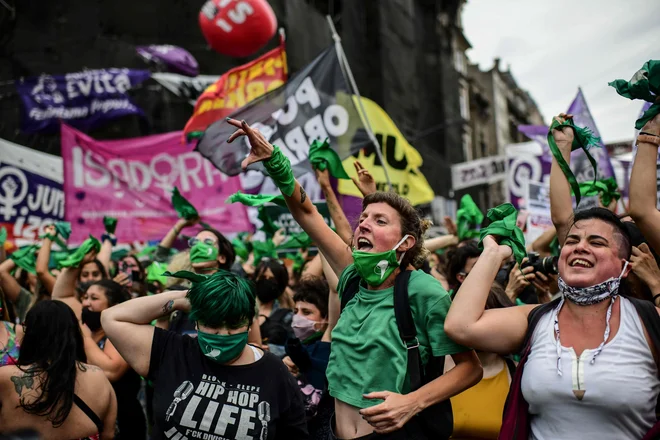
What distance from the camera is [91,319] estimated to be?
4312 mm

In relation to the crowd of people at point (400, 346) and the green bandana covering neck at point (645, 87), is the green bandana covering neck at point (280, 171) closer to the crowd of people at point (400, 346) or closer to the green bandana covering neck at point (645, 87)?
the crowd of people at point (400, 346)

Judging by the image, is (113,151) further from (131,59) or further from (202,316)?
(202,316)

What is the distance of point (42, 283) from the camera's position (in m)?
5.62

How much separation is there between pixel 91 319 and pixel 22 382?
141 centimetres

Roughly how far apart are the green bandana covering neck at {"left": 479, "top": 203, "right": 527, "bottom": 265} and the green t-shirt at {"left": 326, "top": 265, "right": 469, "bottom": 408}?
30 centimetres

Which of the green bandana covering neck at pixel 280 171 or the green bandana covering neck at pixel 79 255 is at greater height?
the green bandana covering neck at pixel 280 171

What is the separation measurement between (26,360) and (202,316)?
978 millimetres

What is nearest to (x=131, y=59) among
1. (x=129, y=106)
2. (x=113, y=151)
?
(x=129, y=106)

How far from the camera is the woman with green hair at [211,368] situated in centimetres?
252

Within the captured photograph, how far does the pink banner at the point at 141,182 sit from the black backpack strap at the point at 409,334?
7935 mm

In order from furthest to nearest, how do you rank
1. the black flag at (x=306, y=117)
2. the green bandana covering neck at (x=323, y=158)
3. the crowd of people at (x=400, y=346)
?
the black flag at (x=306, y=117)
the green bandana covering neck at (x=323, y=158)
the crowd of people at (x=400, y=346)

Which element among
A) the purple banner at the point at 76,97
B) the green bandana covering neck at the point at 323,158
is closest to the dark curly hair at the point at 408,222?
the green bandana covering neck at the point at 323,158

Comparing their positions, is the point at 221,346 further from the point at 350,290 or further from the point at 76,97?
the point at 76,97

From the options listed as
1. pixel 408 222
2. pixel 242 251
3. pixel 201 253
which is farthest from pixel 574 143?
pixel 242 251
